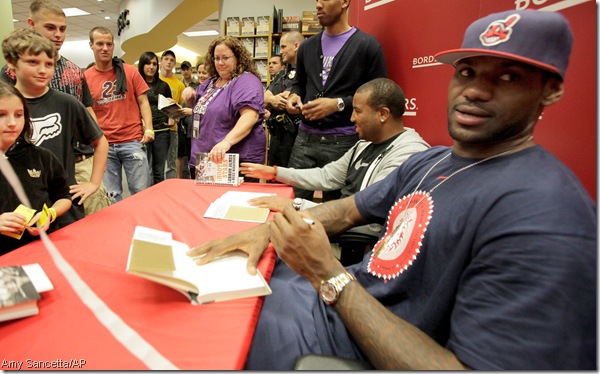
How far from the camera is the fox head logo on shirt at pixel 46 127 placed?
1.75 m

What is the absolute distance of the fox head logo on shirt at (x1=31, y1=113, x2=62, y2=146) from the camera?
1753mm

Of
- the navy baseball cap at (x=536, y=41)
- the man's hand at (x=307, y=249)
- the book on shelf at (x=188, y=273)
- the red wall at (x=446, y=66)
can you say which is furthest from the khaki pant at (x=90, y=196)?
the navy baseball cap at (x=536, y=41)

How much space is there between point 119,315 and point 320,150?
1853mm

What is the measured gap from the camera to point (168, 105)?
295 cm

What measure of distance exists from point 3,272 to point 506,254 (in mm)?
1071

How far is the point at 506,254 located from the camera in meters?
0.65

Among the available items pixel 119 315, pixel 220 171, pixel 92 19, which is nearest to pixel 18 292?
pixel 119 315

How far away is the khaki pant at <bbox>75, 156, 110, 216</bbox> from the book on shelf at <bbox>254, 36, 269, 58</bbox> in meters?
4.51

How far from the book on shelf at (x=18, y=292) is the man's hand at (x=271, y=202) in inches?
36.2

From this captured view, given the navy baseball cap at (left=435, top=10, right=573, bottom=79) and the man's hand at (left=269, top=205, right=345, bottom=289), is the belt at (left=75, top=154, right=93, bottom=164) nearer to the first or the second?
the man's hand at (left=269, top=205, right=345, bottom=289)

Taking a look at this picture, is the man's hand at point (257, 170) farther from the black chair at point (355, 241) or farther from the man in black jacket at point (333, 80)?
the black chair at point (355, 241)

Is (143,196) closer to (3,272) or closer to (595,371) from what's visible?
(3,272)

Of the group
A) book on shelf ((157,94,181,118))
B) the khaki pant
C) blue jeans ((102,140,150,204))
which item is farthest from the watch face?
blue jeans ((102,140,150,204))

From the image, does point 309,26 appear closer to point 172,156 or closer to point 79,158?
point 172,156
